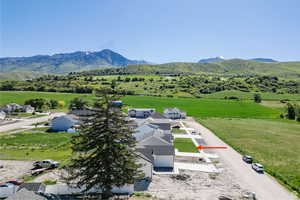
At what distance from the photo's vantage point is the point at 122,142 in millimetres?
17875

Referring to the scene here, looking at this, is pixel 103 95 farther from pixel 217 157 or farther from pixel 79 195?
pixel 217 157

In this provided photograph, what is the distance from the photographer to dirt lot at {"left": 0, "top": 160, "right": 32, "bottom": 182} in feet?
82.9

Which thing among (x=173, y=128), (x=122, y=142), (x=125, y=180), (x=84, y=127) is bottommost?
(x=173, y=128)

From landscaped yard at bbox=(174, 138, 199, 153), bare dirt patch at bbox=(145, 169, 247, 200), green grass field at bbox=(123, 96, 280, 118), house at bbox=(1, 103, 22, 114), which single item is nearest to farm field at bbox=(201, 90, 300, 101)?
green grass field at bbox=(123, 96, 280, 118)

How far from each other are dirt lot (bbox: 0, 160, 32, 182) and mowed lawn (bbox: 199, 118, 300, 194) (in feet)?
112

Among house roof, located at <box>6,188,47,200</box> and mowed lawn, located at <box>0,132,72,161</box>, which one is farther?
mowed lawn, located at <box>0,132,72,161</box>

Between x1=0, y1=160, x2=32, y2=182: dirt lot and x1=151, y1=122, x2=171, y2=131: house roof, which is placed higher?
x1=151, y1=122, x2=171, y2=131: house roof

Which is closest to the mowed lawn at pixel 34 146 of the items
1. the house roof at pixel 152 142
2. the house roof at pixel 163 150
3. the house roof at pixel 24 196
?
the house roof at pixel 152 142

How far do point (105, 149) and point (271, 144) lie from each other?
40.5m

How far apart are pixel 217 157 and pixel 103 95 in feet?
82.2

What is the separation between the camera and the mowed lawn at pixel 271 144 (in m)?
29.3

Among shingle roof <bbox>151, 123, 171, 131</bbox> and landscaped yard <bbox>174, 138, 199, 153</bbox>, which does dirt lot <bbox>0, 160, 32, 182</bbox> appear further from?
shingle roof <bbox>151, 123, 171, 131</bbox>

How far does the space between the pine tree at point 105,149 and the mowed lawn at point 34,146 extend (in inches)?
633

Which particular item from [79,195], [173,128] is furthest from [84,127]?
[173,128]
